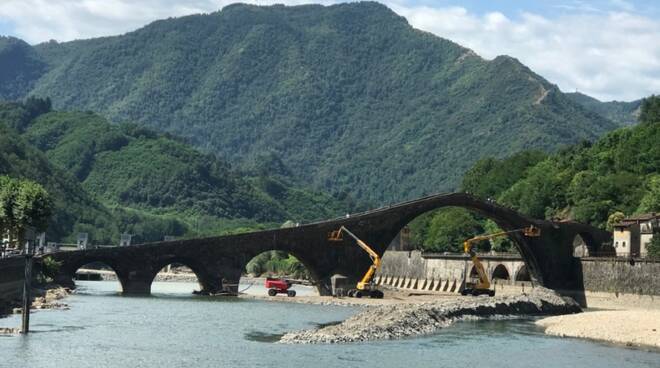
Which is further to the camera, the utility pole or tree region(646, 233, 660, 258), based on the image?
tree region(646, 233, 660, 258)

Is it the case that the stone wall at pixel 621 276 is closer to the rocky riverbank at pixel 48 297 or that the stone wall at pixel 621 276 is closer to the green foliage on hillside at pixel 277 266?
the rocky riverbank at pixel 48 297

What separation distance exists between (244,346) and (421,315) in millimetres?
16890

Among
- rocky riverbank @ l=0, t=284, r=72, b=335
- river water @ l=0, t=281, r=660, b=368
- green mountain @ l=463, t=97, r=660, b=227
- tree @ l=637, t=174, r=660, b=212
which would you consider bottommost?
river water @ l=0, t=281, r=660, b=368

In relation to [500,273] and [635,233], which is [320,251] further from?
[635,233]

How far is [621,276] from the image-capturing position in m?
103

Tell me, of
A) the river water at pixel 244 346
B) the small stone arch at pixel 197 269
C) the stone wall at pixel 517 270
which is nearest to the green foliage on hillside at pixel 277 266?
the stone wall at pixel 517 270

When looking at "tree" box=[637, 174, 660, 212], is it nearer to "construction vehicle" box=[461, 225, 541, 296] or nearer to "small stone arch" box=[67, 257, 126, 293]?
"construction vehicle" box=[461, 225, 541, 296]

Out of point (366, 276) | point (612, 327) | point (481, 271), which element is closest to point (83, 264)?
point (366, 276)

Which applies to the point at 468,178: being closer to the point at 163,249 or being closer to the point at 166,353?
the point at 163,249

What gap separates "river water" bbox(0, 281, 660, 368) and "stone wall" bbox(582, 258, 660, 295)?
18612mm

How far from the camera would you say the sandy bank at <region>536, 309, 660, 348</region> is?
7144cm

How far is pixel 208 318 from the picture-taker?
78.6 m

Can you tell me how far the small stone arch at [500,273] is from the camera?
425 feet

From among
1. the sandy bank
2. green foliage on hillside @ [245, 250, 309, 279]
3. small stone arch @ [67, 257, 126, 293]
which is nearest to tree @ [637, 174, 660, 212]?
the sandy bank
